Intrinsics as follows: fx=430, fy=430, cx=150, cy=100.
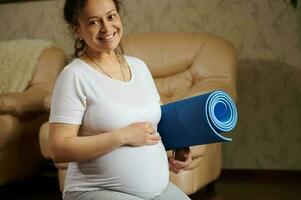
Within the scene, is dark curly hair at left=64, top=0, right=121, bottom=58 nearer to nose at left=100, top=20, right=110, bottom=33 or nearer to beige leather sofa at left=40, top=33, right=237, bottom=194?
nose at left=100, top=20, right=110, bottom=33

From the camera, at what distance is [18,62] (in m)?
2.97

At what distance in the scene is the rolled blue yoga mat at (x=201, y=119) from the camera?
1.04 m

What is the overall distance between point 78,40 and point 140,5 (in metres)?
1.98

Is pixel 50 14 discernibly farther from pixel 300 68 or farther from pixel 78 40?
pixel 78 40

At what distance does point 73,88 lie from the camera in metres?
1.03

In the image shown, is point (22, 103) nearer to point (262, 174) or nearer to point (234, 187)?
point (234, 187)

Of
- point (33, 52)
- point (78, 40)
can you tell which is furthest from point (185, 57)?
point (78, 40)

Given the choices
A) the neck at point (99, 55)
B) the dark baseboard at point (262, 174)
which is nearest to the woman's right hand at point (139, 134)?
the neck at point (99, 55)

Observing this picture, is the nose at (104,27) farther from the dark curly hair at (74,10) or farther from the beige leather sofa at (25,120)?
the beige leather sofa at (25,120)

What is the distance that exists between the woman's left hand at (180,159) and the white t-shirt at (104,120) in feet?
0.41

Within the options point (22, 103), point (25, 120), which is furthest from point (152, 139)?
point (25, 120)

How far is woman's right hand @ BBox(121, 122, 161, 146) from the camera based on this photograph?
1.02 metres

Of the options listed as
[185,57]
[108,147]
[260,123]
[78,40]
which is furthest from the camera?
[260,123]

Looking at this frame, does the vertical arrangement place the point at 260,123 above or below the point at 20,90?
below
